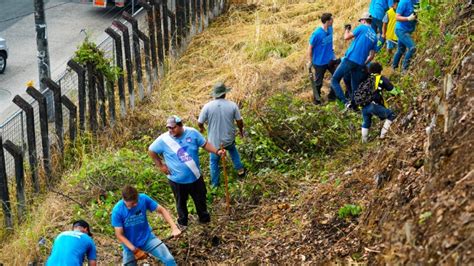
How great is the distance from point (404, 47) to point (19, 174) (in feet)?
19.7

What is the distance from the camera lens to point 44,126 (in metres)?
11.4

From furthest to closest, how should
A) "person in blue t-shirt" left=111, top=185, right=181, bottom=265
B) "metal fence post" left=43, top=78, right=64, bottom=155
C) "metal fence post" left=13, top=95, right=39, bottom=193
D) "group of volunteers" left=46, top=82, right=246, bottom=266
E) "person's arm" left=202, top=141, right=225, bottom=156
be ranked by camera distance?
"metal fence post" left=43, top=78, right=64, bottom=155
"metal fence post" left=13, top=95, right=39, bottom=193
"person's arm" left=202, top=141, right=225, bottom=156
"person in blue t-shirt" left=111, top=185, right=181, bottom=265
"group of volunteers" left=46, top=82, right=246, bottom=266

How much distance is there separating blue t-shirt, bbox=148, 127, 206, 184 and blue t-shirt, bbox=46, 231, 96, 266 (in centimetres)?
143

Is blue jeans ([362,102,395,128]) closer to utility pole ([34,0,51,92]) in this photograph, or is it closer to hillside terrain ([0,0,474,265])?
hillside terrain ([0,0,474,265])

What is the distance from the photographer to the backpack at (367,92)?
10164 millimetres

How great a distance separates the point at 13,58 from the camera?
1753 cm

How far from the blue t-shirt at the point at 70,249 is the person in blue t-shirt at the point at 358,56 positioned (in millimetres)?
4834

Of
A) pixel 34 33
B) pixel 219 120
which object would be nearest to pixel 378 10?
pixel 219 120

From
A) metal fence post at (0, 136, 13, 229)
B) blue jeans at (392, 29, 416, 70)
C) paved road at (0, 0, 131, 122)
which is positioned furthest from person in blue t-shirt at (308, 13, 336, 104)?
paved road at (0, 0, 131, 122)

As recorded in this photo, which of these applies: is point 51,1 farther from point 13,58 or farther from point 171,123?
point 171,123

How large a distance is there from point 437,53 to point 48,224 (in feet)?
16.9

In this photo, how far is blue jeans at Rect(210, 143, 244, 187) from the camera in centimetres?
1005

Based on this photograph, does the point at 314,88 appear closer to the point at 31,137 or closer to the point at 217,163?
the point at 217,163

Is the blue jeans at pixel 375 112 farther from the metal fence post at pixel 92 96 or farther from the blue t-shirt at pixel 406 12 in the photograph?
the metal fence post at pixel 92 96
